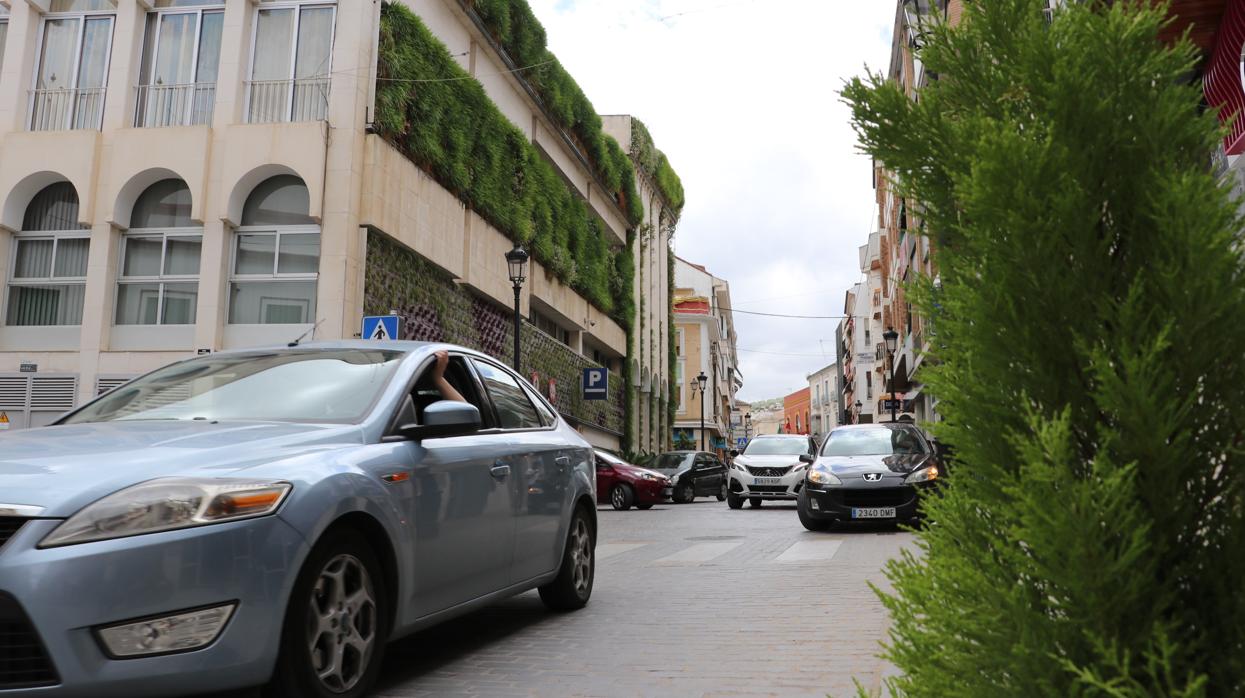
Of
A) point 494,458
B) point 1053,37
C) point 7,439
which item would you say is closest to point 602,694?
point 494,458

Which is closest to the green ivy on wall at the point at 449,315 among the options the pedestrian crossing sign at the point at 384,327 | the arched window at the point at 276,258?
the arched window at the point at 276,258

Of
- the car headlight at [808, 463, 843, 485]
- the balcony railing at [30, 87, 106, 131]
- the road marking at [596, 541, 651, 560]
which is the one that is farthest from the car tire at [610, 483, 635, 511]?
the balcony railing at [30, 87, 106, 131]

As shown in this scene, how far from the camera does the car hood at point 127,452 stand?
3.25m

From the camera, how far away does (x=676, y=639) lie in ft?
18.6

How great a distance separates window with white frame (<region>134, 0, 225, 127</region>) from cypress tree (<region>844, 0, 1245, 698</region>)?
21.7 meters

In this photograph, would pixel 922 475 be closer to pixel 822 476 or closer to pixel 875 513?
pixel 875 513

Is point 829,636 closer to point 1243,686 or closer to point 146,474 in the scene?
point 146,474

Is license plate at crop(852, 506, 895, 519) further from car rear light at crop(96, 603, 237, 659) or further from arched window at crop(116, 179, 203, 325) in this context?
arched window at crop(116, 179, 203, 325)

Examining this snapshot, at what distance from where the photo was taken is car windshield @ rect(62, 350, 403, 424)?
4.59 meters

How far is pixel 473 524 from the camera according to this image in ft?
16.4

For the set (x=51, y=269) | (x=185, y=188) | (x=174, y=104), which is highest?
(x=174, y=104)

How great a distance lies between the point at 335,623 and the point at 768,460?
19223 millimetres

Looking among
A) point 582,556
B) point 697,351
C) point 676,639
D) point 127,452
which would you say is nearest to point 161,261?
point 582,556

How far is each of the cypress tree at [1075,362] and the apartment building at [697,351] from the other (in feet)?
206
